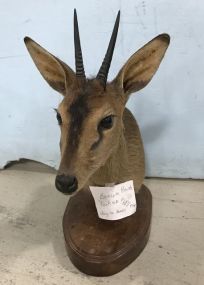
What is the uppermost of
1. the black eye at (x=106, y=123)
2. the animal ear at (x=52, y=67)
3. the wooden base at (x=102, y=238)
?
the animal ear at (x=52, y=67)

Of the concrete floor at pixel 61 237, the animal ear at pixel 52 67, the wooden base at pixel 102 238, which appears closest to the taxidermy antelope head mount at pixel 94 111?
the animal ear at pixel 52 67

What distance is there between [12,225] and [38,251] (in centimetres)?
15

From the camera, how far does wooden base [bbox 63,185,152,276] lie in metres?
1.18

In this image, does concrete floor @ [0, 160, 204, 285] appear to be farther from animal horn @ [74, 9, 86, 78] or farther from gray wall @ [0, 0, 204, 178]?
animal horn @ [74, 9, 86, 78]

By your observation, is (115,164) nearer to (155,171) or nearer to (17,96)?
(155,171)

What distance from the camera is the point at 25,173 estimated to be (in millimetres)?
1675

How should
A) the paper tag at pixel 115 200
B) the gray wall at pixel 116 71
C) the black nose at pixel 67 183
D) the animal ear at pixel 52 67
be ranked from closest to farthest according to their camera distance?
the black nose at pixel 67 183, the animal ear at pixel 52 67, the paper tag at pixel 115 200, the gray wall at pixel 116 71

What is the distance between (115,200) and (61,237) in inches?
9.9

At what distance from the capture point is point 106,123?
Result: 1030 mm

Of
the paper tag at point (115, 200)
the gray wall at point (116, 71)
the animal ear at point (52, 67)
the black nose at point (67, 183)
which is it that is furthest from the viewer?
the gray wall at point (116, 71)

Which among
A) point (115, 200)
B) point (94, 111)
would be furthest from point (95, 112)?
point (115, 200)

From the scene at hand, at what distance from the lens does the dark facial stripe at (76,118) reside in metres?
0.98

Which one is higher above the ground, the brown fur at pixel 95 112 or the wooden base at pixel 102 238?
the brown fur at pixel 95 112

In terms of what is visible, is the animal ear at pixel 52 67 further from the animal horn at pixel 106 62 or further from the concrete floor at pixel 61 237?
the concrete floor at pixel 61 237
